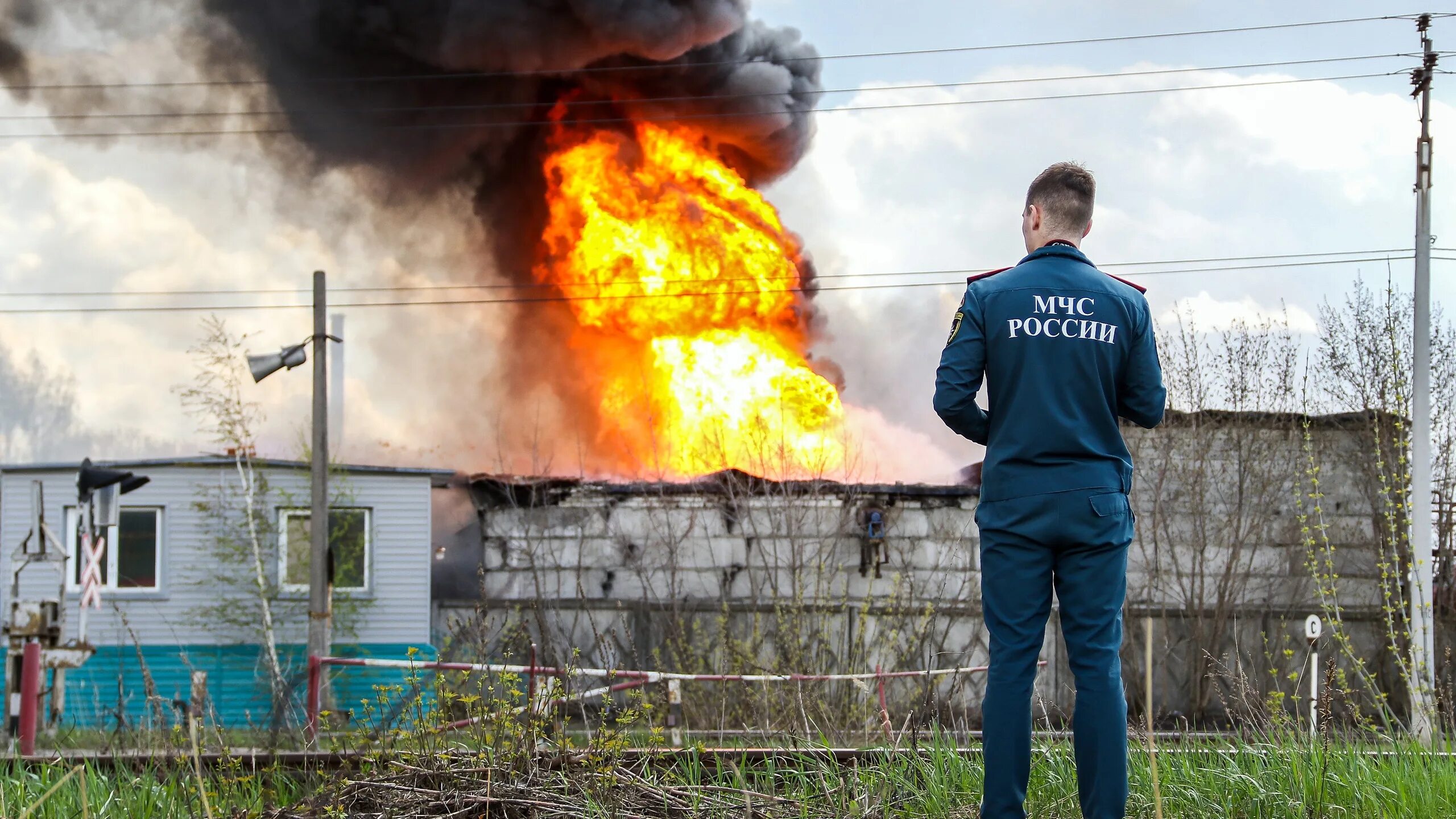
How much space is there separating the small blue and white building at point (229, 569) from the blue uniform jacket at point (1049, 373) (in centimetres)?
1908

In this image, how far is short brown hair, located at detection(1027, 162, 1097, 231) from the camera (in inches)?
141

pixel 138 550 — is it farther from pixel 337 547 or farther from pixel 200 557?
pixel 337 547

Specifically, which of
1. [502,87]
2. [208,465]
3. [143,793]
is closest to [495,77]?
[502,87]

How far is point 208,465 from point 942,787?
21182mm

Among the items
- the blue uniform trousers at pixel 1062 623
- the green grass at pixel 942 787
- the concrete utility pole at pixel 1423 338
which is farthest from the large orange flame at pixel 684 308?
the blue uniform trousers at pixel 1062 623

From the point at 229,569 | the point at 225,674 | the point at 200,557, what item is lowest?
the point at 225,674

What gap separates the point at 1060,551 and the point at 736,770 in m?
1.26

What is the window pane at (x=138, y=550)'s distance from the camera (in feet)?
72.2

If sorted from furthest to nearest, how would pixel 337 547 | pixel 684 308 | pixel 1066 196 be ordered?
pixel 684 308 < pixel 337 547 < pixel 1066 196

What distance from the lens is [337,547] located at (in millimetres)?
22750

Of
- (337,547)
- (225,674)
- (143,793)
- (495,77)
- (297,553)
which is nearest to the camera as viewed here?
(143,793)

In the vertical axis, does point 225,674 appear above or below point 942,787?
below

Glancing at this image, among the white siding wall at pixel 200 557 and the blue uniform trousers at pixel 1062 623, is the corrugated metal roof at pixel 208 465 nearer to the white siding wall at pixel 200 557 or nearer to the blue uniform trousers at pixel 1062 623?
the white siding wall at pixel 200 557

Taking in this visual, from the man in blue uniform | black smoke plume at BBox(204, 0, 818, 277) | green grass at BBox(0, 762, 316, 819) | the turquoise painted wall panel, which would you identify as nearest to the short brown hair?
the man in blue uniform
